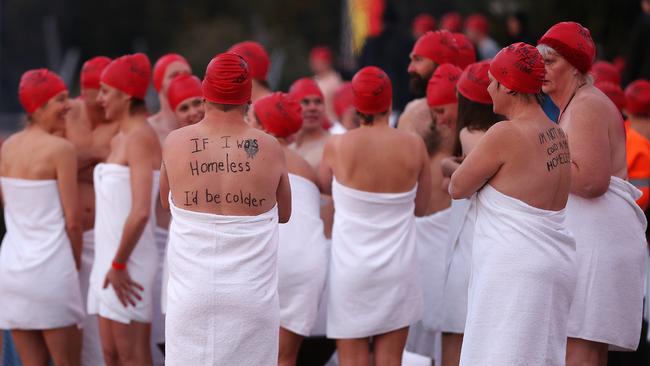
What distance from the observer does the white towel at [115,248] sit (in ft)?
22.6

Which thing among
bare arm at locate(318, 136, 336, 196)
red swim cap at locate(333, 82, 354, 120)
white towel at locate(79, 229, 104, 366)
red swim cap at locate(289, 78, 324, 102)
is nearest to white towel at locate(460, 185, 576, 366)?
bare arm at locate(318, 136, 336, 196)

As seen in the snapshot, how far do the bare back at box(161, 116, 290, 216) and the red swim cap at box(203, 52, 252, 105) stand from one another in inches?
4.9

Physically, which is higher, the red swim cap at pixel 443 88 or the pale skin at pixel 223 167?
the red swim cap at pixel 443 88

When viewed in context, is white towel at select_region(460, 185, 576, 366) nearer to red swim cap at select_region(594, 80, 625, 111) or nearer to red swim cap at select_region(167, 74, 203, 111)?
red swim cap at select_region(594, 80, 625, 111)

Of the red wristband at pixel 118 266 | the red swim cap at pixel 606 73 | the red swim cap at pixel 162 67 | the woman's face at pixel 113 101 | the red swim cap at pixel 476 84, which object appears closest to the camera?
the red swim cap at pixel 476 84

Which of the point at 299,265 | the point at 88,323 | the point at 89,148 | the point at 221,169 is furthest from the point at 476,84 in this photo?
the point at 88,323

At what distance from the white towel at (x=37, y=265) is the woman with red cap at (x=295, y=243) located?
147 centimetres

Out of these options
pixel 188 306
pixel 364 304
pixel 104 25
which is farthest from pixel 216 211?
pixel 104 25

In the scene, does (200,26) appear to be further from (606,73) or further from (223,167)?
(223,167)

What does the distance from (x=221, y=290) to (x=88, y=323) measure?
107 inches

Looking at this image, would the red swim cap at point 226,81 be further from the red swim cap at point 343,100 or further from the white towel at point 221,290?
the red swim cap at point 343,100

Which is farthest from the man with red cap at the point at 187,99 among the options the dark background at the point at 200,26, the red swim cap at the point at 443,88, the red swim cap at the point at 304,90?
the dark background at the point at 200,26

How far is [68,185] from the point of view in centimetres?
705

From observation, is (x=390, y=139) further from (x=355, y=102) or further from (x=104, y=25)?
(x=104, y=25)
